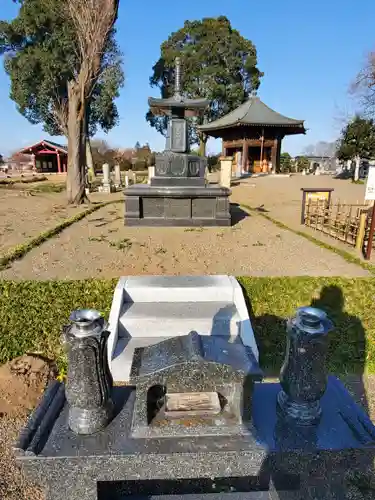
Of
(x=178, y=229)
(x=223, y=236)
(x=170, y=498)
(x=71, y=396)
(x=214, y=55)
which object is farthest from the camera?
(x=214, y=55)

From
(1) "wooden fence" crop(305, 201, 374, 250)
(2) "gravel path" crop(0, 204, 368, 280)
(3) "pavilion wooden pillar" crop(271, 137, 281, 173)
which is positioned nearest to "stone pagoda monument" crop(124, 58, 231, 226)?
(2) "gravel path" crop(0, 204, 368, 280)

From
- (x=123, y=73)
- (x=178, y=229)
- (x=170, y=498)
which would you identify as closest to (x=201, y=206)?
(x=178, y=229)

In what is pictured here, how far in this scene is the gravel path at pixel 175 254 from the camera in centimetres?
587

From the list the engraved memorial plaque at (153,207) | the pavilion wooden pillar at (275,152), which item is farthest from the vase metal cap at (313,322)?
the pavilion wooden pillar at (275,152)

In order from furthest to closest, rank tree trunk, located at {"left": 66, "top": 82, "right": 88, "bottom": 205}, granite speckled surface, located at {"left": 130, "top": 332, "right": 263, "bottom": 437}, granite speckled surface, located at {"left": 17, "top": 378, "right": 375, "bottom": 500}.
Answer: tree trunk, located at {"left": 66, "top": 82, "right": 88, "bottom": 205} → granite speckled surface, located at {"left": 130, "top": 332, "right": 263, "bottom": 437} → granite speckled surface, located at {"left": 17, "top": 378, "right": 375, "bottom": 500}

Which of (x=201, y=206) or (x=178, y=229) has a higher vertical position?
(x=201, y=206)

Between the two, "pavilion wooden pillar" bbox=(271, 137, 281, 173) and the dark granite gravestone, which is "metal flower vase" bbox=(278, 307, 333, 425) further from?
"pavilion wooden pillar" bbox=(271, 137, 281, 173)

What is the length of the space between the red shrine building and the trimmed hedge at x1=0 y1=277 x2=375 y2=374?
3564 centimetres

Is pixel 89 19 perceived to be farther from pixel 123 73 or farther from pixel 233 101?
pixel 233 101

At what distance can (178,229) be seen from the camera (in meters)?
9.66

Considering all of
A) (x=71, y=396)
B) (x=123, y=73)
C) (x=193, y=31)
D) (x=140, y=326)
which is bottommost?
(x=140, y=326)

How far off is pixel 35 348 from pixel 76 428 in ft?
8.07

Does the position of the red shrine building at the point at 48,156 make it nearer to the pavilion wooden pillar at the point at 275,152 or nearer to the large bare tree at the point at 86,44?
the pavilion wooden pillar at the point at 275,152

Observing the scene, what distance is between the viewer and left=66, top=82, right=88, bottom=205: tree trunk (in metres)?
13.0
